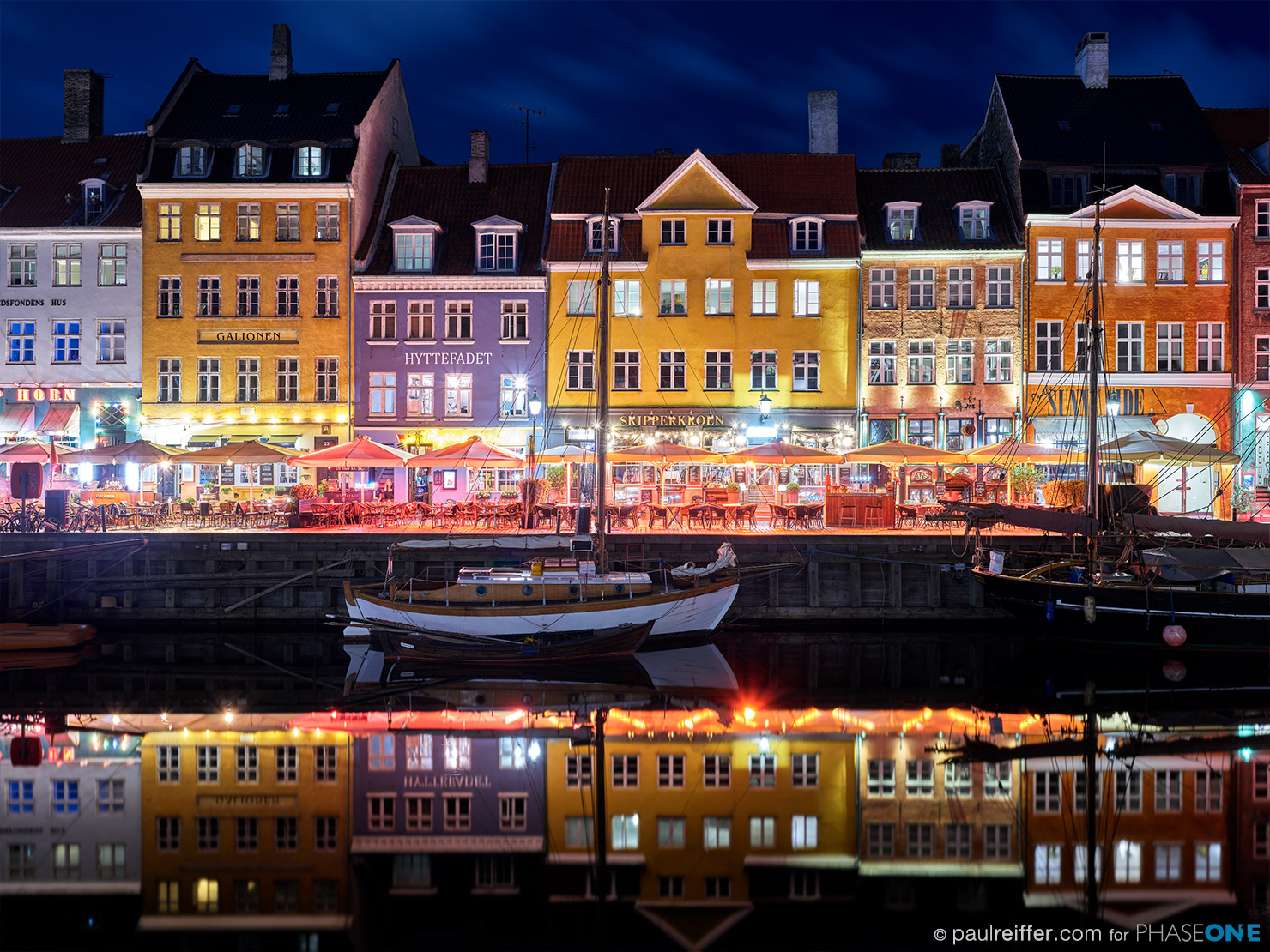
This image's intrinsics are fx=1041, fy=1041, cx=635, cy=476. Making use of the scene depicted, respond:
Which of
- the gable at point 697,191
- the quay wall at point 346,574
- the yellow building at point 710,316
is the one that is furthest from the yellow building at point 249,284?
the gable at point 697,191

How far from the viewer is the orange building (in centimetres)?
3697

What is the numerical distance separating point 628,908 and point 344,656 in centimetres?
1459

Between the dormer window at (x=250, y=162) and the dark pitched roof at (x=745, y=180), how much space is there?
10961 millimetres

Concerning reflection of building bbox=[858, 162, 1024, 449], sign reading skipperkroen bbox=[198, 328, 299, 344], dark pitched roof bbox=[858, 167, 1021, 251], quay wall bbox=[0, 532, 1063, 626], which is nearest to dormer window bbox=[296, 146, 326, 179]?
sign reading skipperkroen bbox=[198, 328, 299, 344]

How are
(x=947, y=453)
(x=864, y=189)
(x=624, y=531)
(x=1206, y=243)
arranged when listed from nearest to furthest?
1. (x=624, y=531)
2. (x=947, y=453)
3. (x=1206, y=243)
4. (x=864, y=189)

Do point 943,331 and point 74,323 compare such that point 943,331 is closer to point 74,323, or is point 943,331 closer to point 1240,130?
point 1240,130

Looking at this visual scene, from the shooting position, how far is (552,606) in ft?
77.2

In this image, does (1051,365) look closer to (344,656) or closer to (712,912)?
(344,656)

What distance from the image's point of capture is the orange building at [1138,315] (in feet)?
121

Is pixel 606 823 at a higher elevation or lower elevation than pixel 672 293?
lower

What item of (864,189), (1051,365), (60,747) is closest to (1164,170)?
(1051,365)

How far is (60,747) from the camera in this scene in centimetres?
1839

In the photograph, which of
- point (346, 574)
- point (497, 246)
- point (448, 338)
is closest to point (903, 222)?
point (497, 246)

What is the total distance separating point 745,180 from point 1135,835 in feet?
98.6
